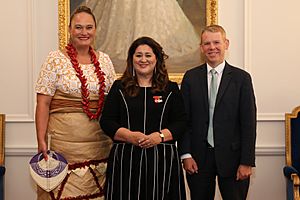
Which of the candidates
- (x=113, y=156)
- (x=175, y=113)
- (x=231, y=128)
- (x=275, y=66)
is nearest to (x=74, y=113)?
(x=113, y=156)

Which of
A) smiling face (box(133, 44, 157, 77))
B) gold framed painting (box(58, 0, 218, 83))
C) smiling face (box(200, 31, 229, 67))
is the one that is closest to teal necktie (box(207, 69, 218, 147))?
smiling face (box(200, 31, 229, 67))

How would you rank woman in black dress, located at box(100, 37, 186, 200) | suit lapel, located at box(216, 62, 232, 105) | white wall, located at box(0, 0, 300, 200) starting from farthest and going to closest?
white wall, located at box(0, 0, 300, 200) → suit lapel, located at box(216, 62, 232, 105) → woman in black dress, located at box(100, 37, 186, 200)

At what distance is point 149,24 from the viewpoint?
3807mm

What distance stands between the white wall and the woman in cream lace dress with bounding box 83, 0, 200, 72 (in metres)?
0.33

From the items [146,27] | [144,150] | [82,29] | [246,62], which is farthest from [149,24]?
[144,150]

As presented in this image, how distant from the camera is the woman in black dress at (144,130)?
270cm

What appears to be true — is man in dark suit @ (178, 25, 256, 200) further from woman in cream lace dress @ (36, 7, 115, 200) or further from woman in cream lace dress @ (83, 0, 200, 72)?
woman in cream lace dress @ (83, 0, 200, 72)

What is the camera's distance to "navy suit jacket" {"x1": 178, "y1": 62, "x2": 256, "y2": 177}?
9.12 ft

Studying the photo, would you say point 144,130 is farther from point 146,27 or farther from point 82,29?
point 146,27

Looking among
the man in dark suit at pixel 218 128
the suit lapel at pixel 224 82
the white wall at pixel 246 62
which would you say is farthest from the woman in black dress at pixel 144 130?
the white wall at pixel 246 62

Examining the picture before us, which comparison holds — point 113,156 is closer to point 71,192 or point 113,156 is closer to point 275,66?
point 71,192

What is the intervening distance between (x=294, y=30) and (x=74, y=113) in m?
2.07

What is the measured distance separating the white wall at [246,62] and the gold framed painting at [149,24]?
0.66ft

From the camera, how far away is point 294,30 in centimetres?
380
